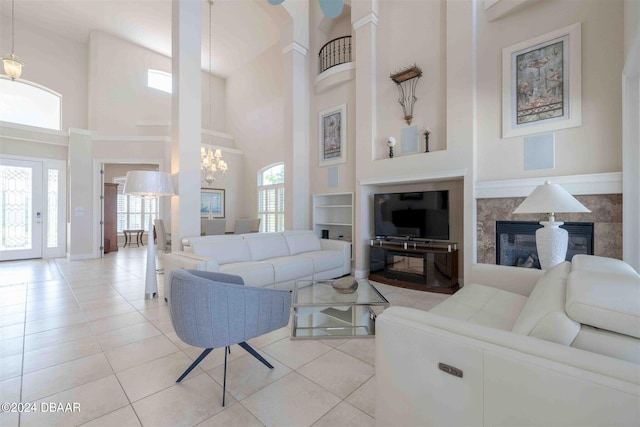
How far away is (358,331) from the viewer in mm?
2543

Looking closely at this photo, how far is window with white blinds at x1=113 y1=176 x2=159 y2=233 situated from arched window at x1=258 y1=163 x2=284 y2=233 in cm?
371

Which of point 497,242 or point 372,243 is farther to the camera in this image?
point 372,243

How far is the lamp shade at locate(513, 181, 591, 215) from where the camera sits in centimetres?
214

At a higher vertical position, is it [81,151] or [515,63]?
[515,63]

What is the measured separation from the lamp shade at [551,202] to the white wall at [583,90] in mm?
1272

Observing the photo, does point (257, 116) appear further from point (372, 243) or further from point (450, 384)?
point (450, 384)

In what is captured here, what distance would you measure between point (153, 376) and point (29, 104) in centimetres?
861

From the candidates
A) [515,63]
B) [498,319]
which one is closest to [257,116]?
[515,63]

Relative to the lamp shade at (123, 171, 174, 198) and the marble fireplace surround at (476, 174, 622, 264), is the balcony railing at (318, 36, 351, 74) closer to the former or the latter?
the marble fireplace surround at (476, 174, 622, 264)

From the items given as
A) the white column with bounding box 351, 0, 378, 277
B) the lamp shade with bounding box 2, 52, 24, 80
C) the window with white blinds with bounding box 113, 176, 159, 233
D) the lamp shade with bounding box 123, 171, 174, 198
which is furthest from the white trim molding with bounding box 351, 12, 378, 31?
the window with white blinds with bounding box 113, 176, 159, 233

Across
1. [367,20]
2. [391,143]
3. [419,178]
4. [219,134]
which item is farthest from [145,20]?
[419,178]

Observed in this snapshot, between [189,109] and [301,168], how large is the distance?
7.63 ft

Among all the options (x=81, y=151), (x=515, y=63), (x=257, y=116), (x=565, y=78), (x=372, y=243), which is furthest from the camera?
(x=257, y=116)

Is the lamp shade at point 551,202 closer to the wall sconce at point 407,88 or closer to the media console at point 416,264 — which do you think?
the media console at point 416,264
